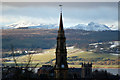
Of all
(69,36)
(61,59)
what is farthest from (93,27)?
(61,59)

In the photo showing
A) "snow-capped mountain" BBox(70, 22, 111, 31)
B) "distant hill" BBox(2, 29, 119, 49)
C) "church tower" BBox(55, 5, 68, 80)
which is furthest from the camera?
"snow-capped mountain" BBox(70, 22, 111, 31)

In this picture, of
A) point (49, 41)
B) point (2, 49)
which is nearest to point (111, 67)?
point (49, 41)

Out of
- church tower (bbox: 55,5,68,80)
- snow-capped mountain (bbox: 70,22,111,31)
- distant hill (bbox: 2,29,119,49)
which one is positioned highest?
snow-capped mountain (bbox: 70,22,111,31)

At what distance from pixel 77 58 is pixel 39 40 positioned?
47.7 ft

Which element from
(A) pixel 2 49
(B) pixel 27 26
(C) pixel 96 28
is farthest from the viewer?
(C) pixel 96 28

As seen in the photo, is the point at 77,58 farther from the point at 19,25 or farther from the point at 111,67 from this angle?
the point at 19,25

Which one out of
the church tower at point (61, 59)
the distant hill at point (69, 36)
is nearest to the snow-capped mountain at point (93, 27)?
the distant hill at point (69, 36)

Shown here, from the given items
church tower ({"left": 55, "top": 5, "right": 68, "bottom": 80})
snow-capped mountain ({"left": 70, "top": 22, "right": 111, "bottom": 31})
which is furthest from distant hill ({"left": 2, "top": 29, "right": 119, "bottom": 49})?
church tower ({"left": 55, "top": 5, "right": 68, "bottom": 80})

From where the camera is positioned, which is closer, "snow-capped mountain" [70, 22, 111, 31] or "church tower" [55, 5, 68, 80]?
"church tower" [55, 5, 68, 80]

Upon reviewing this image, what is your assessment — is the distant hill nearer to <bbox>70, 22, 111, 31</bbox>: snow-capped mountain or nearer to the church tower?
<bbox>70, 22, 111, 31</bbox>: snow-capped mountain

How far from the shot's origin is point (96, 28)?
254ft

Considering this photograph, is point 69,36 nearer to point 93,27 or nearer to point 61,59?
point 93,27

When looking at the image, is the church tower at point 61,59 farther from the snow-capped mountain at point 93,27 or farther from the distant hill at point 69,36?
the snow-capped mountain at point 93,27

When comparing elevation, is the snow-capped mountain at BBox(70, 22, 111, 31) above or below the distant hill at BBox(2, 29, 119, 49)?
above
